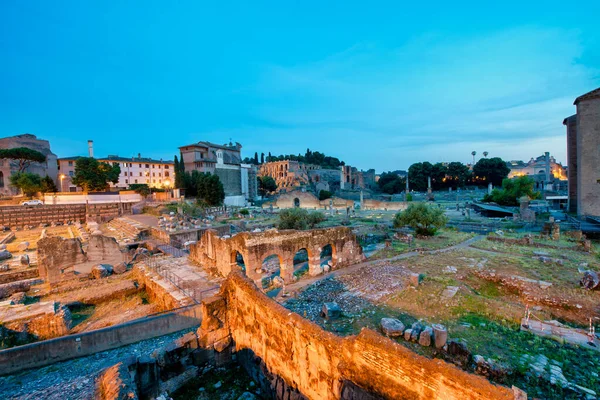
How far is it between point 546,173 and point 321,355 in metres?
74.0

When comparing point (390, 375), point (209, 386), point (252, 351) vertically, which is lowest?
point (209, 386)

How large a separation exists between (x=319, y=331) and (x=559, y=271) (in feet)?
47.8

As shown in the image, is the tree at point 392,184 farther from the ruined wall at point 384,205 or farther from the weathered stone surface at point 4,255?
the weathered stone surface at point 4,255

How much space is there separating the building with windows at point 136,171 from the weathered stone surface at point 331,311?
5272 centimetres

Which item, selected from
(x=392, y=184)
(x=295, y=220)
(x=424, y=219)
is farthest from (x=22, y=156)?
(x=392, y=184)

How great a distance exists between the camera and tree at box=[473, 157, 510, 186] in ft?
215

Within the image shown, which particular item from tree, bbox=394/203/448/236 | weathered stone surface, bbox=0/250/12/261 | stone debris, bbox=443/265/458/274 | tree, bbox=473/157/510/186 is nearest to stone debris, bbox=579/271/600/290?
stone debris, bbox=443/265/458/274

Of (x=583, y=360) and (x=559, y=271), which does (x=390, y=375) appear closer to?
(x=583, y=360)

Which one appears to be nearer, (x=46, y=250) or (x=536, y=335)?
(x=536, y=335)

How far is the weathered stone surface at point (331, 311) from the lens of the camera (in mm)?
9336

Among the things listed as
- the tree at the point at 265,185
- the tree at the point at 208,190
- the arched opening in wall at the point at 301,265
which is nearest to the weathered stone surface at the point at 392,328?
the arched opening in wall at the point at 301,265

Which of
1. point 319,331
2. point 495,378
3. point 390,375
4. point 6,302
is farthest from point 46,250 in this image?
point 495,378

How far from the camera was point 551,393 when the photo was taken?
563 centimetres

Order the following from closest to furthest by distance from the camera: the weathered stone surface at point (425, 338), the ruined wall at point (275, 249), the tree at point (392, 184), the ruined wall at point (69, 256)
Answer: the weathered stone surface at point (425, 338), the ruined wall at point (275, 249), the ruined wall at point (69, 256), the tree at point (392, 184)
